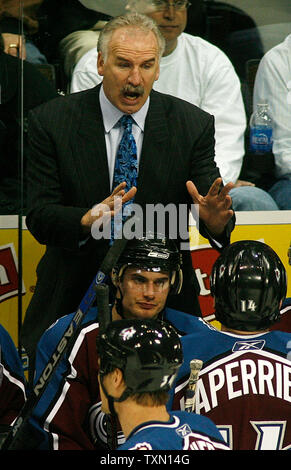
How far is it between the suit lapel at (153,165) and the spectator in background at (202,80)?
1.15 m

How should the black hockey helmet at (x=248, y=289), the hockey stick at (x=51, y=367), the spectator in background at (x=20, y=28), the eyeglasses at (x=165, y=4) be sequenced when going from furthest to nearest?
the eyeglasses at (x=165, y=4)
the spectator in background at (x=20, y=28)
the black hockey helmet at (x=248, y=289)
the hockey stick at (x=51, y=367)

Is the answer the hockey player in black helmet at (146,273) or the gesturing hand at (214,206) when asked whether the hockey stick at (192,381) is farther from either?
the gesturing hand at (214,206)

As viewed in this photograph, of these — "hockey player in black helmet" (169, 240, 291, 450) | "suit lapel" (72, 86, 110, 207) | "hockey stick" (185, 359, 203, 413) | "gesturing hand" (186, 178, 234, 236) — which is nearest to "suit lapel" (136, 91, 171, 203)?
"suit lapel" (72, 86, 110, 207)

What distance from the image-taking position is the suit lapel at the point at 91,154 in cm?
383

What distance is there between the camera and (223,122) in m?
5.13

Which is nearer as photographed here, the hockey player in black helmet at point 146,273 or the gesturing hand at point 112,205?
the gesturing hand at point 112,205

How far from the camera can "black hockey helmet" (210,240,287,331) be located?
3004 millimetres

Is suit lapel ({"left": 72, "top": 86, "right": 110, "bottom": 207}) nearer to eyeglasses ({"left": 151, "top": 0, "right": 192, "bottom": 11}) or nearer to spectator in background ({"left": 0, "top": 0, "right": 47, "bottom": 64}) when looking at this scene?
spectator in background ({"left": 0, "top": 0, "right": 47, "bottom": 64})

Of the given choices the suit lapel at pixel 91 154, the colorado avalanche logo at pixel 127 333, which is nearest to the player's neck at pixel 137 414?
the colorado avalanche logo at pixel 127 333

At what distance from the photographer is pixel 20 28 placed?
489 centimetres

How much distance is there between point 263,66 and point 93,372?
2.53m

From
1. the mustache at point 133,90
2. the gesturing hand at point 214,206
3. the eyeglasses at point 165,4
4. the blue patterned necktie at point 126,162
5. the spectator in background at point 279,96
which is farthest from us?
the spectator in background at point 279,96

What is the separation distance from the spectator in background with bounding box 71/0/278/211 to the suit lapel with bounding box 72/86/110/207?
1.15 m

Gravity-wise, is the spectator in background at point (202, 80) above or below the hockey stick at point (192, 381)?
above
